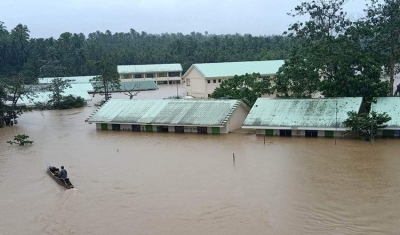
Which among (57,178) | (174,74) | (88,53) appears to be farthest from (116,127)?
(88,53)

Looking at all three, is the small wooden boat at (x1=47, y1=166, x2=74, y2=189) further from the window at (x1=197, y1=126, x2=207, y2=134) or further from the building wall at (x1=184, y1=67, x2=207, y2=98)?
the building wall at (x1=184, y1=67, x2=207, y2=98)

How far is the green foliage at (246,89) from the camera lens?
3097cm

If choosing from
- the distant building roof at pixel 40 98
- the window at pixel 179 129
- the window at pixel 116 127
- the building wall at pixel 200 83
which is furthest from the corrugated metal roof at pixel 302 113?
the distant building roof at pixel 40 98

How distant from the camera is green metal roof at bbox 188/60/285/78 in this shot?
44.0 metres

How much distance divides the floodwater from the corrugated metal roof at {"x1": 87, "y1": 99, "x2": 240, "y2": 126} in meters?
1.33

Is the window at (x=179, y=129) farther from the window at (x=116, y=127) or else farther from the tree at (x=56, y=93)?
the tree at (x=56, y=93)

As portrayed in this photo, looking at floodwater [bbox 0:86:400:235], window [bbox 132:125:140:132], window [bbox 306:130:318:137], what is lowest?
floodwater [bbox 0:86:400:235]

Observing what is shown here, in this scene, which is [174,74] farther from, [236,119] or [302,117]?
[302,117]

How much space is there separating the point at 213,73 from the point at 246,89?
12872 millimetres

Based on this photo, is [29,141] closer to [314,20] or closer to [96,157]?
[96,157]

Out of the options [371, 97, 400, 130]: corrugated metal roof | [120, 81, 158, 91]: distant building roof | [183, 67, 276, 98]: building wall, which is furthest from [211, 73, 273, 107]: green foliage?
[120, 81, 158, 91]: distant building roof

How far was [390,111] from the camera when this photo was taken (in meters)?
23.9

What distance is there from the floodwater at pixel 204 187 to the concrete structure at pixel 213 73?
17.3m

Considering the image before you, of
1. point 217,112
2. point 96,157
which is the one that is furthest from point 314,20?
point 96,157
